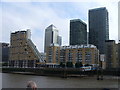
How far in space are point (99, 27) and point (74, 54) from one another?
51092 mm

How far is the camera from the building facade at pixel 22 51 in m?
86.0

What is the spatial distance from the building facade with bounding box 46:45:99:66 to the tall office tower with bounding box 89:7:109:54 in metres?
39.0

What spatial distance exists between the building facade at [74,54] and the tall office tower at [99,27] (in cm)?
3896

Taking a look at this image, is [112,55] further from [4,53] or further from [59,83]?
[4,53]

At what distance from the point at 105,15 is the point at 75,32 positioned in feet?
74.1

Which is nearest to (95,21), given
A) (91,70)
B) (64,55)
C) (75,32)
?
(75,32)

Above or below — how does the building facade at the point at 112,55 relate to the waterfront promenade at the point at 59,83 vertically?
above

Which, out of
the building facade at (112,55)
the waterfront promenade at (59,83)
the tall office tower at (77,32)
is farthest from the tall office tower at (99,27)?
the waterfront promenade at (59,83)

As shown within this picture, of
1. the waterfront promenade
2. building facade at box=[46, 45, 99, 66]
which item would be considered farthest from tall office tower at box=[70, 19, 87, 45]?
the waterfront promenade

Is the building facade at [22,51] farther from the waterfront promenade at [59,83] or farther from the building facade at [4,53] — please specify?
the waterfront promenade at [59,83]

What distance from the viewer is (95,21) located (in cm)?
12325

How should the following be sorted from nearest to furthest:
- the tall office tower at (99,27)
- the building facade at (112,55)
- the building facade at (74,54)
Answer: the building facade at (112,55) < the building facade at (74,54) < the tall office tower at (99,27)

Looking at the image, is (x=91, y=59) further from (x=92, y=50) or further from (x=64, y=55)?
(x=64, y=55)

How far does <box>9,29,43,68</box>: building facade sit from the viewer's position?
86.0m
